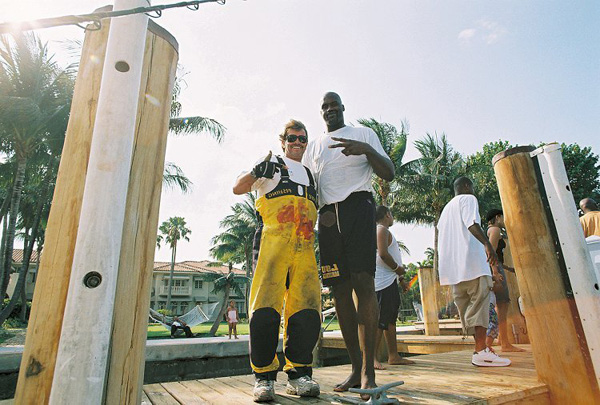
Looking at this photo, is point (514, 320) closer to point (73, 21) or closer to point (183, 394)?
point (183, 394)

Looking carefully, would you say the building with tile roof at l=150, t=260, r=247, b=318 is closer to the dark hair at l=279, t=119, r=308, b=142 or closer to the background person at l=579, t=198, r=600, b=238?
the background person at l=579, t=198, r=600, b=238

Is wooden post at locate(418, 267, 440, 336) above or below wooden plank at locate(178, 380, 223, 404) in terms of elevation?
above

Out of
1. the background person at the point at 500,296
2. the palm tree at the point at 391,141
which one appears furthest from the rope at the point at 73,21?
the palm tree at the point at 391,141

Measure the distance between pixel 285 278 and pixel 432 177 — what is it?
26.0m

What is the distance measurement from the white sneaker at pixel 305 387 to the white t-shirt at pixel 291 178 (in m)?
1.23

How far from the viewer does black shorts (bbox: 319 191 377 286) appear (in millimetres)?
2532

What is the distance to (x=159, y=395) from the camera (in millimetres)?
2469

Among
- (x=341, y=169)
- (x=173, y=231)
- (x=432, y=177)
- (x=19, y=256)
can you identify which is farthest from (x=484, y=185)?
(x=19, y=256)

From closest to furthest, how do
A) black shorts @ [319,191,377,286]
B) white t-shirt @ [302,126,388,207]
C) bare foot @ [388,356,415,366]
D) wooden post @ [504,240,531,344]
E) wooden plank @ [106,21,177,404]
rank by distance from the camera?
wooden plank @ [106,21,177,404] < black shorts @ [319,191,377,286] < white t-shirt @ [302,126,388,207] < bare foot @ [388,356,415,366] < wooden post @ [504,240,531,344]

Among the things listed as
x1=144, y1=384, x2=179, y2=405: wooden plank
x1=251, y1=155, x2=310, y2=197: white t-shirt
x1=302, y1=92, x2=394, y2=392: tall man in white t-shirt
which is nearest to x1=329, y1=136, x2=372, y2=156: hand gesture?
x1=302, y1=92, x2=394, y2=392: tall man in white t-shirt

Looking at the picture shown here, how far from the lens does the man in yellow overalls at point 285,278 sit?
232 cm

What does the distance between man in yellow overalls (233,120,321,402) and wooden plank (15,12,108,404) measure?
113 cm

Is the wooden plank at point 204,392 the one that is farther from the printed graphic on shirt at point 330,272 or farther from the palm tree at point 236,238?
the palm tree at point 236,238

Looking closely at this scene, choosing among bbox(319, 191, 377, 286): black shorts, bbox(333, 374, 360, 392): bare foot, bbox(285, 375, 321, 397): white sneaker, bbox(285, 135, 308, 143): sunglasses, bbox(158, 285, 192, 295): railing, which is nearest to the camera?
bbox(285, 375, 321, 397): white sneaker
